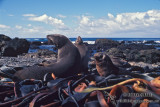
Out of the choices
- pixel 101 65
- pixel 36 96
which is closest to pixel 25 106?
pixel 36 96

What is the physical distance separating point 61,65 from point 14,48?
684 inches

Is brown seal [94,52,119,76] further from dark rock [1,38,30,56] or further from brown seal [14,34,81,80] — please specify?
dark rock [1,38,30,56]

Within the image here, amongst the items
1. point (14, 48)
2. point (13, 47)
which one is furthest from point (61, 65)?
point (14, 48)

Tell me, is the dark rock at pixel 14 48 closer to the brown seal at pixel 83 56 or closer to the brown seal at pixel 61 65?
the brown seal at pixel 83 56

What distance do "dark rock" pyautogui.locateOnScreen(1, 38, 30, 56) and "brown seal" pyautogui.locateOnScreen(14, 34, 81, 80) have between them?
50.7ft

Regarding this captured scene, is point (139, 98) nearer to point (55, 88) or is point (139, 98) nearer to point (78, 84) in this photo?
point (78, 84)

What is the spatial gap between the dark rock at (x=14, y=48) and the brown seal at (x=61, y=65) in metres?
15.5

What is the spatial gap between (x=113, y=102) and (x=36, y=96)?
864 mm

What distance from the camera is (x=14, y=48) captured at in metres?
19.6

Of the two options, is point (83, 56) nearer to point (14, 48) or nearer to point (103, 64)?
point (103, 64)

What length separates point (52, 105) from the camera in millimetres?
2076

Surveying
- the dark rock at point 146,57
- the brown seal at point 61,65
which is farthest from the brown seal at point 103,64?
the dark rock at point 146,57

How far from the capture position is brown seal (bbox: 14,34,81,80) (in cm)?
327

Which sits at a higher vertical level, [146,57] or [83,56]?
[83,56]
